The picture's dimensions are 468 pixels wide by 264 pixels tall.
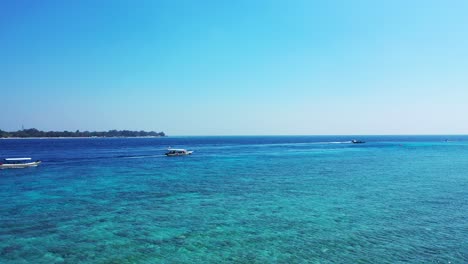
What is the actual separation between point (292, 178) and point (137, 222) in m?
25.0

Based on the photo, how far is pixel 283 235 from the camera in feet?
62.7

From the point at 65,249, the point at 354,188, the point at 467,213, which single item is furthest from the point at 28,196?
the point at 467,213

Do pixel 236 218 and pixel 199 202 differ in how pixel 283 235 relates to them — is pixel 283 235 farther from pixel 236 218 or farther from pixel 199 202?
pixel 199 202

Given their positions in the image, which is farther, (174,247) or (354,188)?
(354,188)

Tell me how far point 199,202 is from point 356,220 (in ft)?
42.1

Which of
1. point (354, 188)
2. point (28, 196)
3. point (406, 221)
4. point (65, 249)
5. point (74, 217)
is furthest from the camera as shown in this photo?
point (354, 188)

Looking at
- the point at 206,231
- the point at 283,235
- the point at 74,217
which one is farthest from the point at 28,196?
the point at 283,235

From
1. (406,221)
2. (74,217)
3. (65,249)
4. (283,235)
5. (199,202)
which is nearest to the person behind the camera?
(65,249)

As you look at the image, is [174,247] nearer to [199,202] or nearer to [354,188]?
[199,202]

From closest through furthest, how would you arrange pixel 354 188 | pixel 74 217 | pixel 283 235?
pixel 283 235, pixel 74 217, pixel 354 188

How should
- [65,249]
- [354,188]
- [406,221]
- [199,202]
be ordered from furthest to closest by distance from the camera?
[354,188] < [199,202] < [406,221] < [65,249]

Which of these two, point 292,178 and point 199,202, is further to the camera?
point 292,178

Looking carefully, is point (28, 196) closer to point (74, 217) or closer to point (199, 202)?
point (74, 217)

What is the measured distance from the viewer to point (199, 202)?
93.0ft
